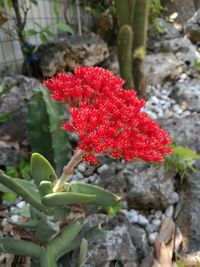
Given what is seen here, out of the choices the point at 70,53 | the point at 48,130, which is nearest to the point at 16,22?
the point at 70,53

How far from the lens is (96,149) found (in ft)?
3.12

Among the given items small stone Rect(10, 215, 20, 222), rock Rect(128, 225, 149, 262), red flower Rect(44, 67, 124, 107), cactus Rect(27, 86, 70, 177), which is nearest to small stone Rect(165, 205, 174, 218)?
rock Rect(128, 225, 149, 262)

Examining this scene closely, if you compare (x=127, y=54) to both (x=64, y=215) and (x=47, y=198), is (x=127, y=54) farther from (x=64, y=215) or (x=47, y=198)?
(x=47, y=198)

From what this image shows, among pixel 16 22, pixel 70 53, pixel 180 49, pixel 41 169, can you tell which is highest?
pixel 16 22

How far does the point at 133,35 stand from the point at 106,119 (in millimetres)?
2268

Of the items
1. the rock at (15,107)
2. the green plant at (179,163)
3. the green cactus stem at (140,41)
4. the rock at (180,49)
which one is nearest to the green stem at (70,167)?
the green plant at (179,163)

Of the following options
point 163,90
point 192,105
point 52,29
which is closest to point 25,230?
point 192,105

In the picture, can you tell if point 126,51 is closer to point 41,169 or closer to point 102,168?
point 102,168

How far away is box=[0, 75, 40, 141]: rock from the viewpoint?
8.59 feet

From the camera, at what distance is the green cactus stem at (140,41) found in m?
2.85

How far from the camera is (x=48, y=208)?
1.19 meters

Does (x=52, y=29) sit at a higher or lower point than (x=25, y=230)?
higher

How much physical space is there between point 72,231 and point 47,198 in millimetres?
384

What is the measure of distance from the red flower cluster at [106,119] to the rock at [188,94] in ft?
7.68
